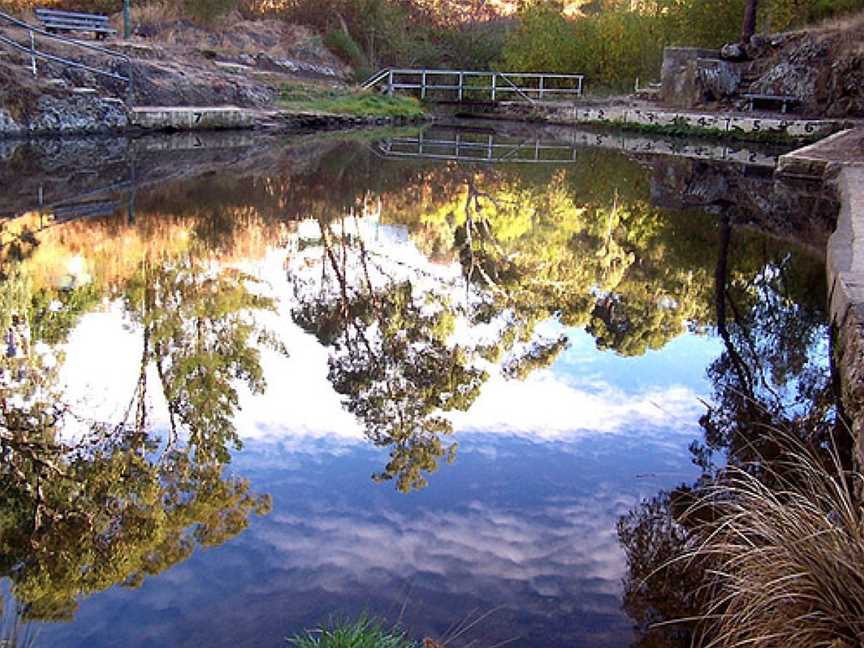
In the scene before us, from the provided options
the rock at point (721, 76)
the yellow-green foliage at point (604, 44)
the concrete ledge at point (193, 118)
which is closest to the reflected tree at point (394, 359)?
the concrete ledge at point (193, 118)

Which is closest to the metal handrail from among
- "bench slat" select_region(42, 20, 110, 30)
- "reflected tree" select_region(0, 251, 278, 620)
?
"bench slat" select_region(42, 20, 110, 30)

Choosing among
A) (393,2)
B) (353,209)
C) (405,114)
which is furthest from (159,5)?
(353,209)

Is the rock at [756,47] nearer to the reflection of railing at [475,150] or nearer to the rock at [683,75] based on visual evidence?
the rock at [683,75]

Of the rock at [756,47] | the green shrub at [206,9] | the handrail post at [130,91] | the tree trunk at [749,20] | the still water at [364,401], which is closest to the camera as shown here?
the still water at [364,401]

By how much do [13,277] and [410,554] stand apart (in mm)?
5824

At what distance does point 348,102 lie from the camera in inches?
1185

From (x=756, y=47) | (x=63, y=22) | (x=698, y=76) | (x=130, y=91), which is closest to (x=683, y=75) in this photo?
(x=698, y=76)

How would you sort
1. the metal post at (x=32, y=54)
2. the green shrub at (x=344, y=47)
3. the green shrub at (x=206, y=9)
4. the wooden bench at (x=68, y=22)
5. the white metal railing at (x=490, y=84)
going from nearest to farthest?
the metal post at (x=32, y=54)
the wooden bench at (x=68, y=22)
the green shrub at (x=206, y=9)
the white metal railing at (x=490, y=84)
the green shrub at (x=344, y=47)

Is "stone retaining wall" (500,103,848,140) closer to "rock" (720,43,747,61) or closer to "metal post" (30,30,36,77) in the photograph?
"rock" (720,43,747,61)

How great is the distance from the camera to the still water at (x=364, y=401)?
3.93 metres

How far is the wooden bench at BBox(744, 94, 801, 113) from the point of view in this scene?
27469 mm

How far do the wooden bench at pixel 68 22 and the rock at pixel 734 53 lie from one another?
19.6 metres

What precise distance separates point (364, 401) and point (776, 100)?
25.7 meters

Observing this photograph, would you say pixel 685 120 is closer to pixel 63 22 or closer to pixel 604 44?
pixel 604 44
